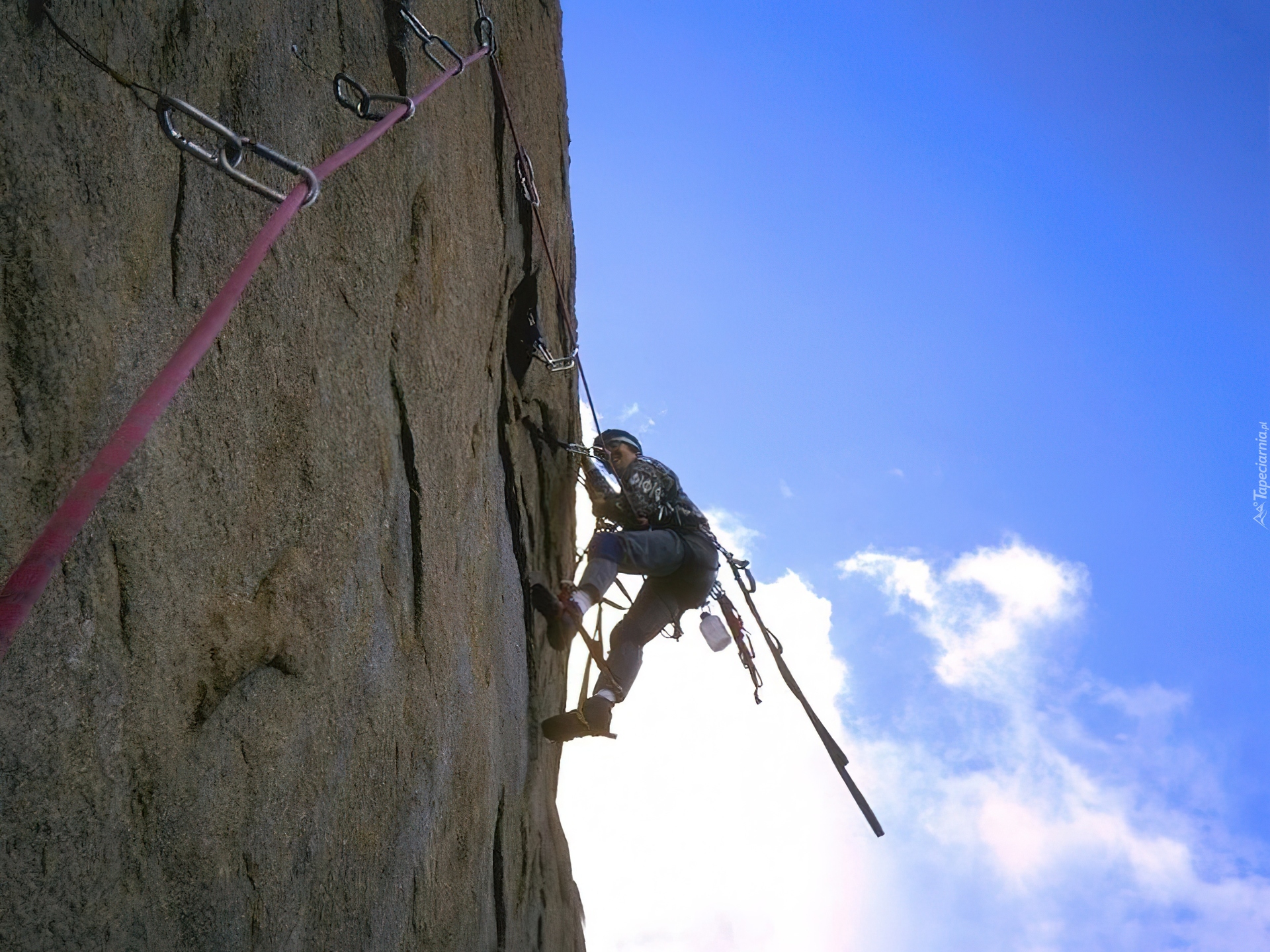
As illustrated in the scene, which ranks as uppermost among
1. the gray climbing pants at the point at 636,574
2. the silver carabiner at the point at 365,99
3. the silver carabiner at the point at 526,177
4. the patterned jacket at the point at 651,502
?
the silver carabiner at the point at 526,177

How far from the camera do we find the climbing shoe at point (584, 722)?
538 centimetres

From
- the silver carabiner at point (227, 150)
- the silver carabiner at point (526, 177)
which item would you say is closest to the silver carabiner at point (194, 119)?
the silver carabiner at point (227, 150)

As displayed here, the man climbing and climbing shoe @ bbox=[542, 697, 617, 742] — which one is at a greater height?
the man climbing

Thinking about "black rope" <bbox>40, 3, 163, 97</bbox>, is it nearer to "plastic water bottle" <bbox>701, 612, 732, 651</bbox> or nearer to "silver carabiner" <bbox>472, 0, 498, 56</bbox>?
"silver carabiner" <bbox>472, 0, 498, 56</bbox>

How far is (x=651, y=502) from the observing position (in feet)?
19.2

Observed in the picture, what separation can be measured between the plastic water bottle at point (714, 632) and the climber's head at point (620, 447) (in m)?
1.21

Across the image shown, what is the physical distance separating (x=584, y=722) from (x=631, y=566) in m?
0.96

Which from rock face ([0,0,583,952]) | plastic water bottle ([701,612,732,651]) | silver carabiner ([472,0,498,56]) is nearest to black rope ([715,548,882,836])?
plastic water bottle ([701,612,732,651])

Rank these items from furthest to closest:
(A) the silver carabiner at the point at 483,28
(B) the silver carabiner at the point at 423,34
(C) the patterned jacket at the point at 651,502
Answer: (C) the patterned jacket at the point at 651,502 < (A) the silver carabiner at the point at 483,28 < (B) the silver carabiner at the point at 423,34

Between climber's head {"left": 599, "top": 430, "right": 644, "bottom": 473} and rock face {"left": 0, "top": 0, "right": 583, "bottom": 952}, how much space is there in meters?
1.55

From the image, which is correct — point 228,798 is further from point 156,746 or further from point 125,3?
point 125,3

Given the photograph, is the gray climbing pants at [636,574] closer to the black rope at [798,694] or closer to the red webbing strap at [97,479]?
the black rope at [798,694]

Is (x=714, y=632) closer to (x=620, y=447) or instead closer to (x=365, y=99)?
(x=620, y=447)

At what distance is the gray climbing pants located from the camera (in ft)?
18.1
